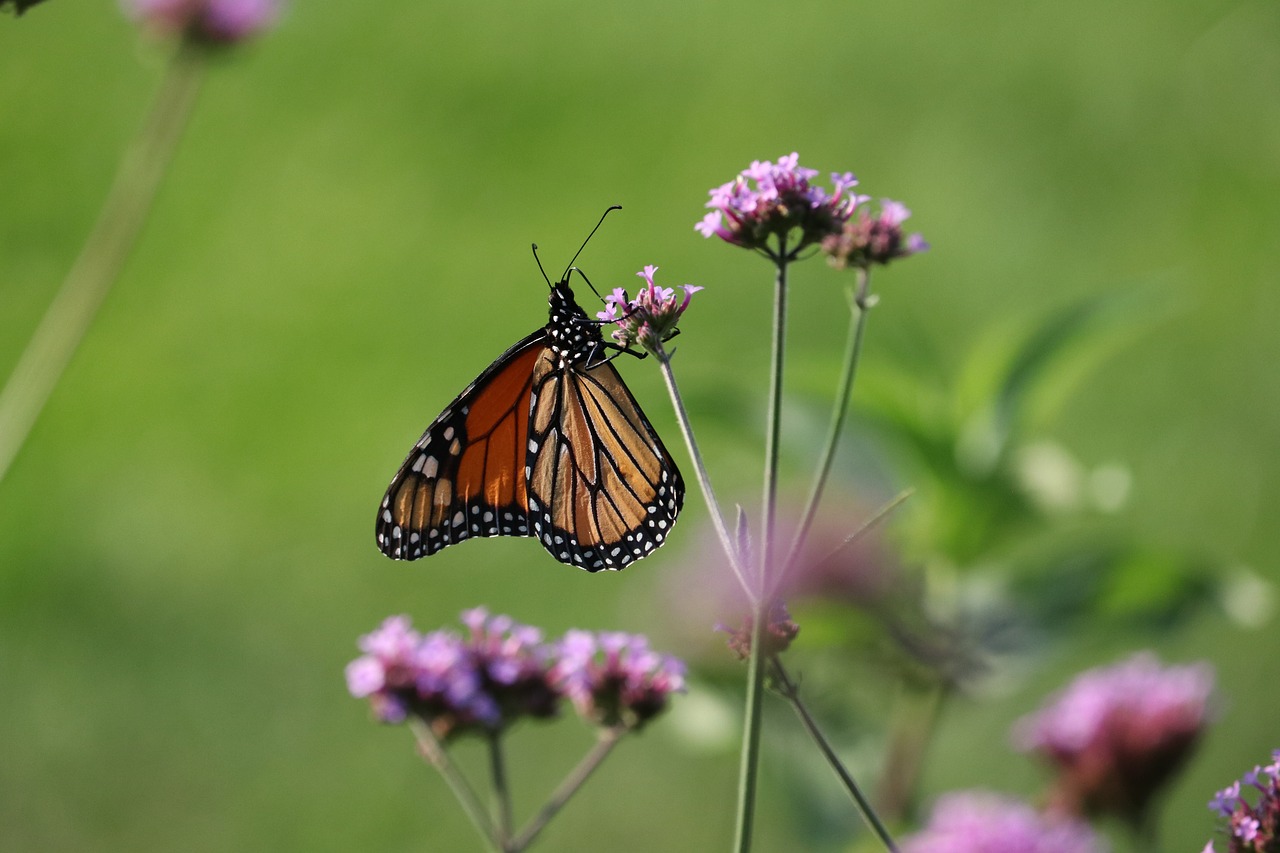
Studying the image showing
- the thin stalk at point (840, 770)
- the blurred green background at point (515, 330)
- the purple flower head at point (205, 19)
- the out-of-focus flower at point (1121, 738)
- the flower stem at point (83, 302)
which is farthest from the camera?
the blurred green background at point (515, 330)

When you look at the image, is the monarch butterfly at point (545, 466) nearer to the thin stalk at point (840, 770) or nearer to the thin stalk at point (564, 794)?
the thin stalk at point (564, 794)

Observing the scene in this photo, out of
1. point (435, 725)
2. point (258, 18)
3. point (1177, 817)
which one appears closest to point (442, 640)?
point (435, 725)

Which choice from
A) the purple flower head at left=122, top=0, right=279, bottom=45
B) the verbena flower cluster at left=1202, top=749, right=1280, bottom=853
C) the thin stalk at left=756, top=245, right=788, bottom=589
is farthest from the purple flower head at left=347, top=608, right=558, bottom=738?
the purple flower head at left=122, top=0, right=279, bottom=45

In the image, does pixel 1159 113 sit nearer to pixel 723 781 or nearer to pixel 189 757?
pixel 723 781

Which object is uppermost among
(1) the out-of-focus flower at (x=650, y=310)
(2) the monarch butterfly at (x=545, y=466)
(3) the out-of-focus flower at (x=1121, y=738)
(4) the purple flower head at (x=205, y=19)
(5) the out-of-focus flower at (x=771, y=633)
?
(4) the purple flower head at (x=205, y=19)

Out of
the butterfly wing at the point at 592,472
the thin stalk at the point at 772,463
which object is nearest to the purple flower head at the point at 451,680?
the butterfly wing at the point at 592,472

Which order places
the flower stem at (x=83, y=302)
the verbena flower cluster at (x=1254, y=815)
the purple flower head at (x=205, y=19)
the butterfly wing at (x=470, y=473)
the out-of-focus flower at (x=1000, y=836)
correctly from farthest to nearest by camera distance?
the purple flower head at (x=205, y=19) < the butterfly wing at (x=470, y=473) < the flower stem at (x=83, y=302) < the out-of-focus flower at (x=1000, y=836) < the verbena flower cluster at (x=1254, y=815)

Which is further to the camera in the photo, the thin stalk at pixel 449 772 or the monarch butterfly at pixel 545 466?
the monarch butterfly at pixel 545 466

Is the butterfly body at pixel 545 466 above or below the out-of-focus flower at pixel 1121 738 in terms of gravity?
above
